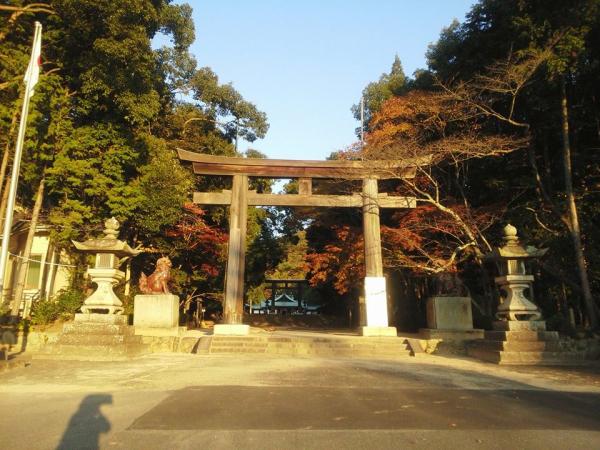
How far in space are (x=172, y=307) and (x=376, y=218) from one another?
692 centimetres

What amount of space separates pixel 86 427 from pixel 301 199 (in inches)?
432

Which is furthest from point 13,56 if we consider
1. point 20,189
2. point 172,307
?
point 172,307

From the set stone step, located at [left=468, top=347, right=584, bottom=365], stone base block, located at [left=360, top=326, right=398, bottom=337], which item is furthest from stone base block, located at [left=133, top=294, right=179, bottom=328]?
stone step, located at [left=468, top=347, right=584, bottom=365]

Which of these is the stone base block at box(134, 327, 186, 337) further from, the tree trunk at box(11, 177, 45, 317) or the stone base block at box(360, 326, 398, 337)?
the stone base block at box(360, 326, 398, 337)

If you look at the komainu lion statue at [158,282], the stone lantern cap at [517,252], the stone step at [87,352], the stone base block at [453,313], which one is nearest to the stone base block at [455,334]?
the stone base block at [453,313]

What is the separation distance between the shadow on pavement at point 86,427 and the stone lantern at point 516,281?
29.0ft

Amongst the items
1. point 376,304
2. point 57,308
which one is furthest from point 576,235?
point 57,308

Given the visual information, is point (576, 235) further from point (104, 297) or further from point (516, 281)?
point (104, 297)

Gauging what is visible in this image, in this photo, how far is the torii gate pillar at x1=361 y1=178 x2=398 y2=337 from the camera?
503 inches

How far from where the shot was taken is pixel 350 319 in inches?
919

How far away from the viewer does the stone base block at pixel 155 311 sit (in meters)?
12.4

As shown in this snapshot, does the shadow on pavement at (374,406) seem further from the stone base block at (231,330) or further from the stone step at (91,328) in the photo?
the stone base block at (231,330)

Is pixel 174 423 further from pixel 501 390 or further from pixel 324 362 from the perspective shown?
pixel 324 362

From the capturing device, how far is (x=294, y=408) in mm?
4918
